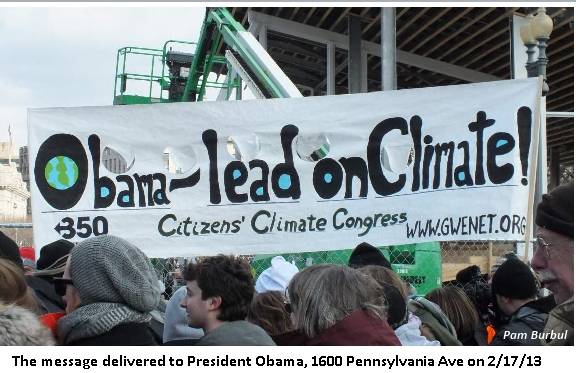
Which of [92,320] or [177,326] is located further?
[177,326]

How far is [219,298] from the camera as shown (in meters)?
2.83

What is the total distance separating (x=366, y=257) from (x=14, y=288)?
2.23m

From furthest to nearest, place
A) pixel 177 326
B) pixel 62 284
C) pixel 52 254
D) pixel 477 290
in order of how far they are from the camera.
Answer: pixel 477 290 → pixel 52 254 → pixel 177 326 → pixel 62 284

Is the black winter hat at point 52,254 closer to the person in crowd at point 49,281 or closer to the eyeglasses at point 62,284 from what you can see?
the person in crowd at point 49,281

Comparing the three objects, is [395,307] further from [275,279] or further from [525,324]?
[275,279]

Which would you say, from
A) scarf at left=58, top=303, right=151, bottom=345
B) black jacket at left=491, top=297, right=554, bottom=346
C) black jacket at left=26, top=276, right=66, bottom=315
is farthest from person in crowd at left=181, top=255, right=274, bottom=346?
black jacket at left=491, top=297, right=554, bottom=346

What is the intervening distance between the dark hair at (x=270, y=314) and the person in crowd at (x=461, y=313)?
1.12m

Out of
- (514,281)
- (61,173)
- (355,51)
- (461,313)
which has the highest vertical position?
(355,51)

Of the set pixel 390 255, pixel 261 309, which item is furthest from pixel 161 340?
pixel 390 255

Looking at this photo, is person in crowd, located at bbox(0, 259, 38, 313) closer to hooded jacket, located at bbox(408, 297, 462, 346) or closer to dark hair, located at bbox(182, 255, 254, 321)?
dark hair, located at bbox(182, 255, 254, 321)

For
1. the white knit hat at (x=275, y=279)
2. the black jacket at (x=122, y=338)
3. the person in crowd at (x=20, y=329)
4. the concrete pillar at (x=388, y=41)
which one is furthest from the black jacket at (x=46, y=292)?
the concrete pillar at (x=388, y=41)

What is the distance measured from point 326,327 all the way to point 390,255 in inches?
145

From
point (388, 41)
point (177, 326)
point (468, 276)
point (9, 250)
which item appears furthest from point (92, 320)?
point (388, 41)
